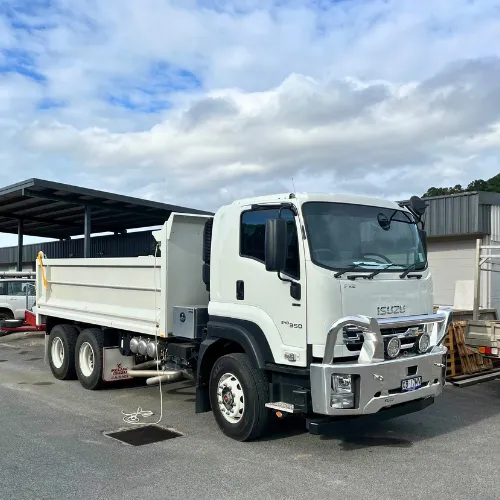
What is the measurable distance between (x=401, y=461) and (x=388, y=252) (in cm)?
211

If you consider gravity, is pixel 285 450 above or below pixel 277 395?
below

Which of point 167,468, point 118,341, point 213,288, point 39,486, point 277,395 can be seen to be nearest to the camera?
point 39,486

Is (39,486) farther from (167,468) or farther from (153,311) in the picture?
(153,311)

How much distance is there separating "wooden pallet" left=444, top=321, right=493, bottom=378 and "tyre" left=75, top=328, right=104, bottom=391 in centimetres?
576

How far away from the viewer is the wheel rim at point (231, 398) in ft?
20.0

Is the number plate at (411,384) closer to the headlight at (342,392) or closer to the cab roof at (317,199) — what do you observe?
the headlight at (342,392)

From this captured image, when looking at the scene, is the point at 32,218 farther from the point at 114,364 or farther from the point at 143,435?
the point at 143,435

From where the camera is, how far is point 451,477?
513cm

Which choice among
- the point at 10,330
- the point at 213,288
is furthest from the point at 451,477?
the point at 10,330

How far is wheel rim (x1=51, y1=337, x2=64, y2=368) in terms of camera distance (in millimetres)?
9875

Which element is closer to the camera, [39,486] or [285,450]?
[39,486]

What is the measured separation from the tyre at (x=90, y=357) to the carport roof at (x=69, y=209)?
7823mm

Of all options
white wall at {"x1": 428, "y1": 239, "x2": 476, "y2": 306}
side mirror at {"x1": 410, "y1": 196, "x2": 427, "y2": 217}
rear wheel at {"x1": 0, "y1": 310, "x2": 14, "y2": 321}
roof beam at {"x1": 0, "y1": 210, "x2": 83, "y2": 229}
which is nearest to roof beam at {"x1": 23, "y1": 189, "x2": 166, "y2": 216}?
rear wheel at {"x1": 0, "y1": 310, "x2": 14, "y2": 321}

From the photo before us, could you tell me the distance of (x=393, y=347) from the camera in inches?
219
